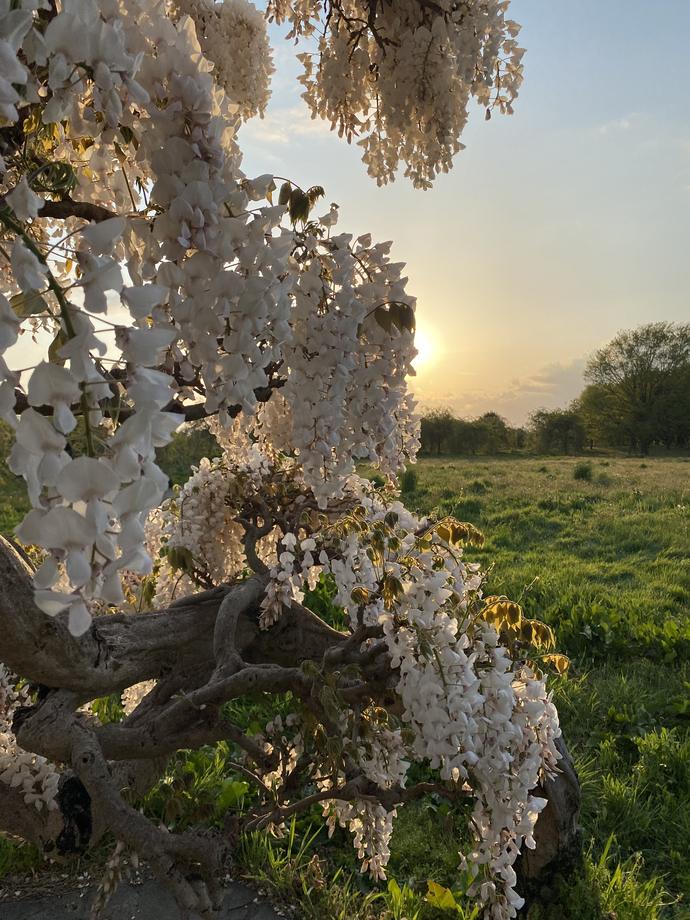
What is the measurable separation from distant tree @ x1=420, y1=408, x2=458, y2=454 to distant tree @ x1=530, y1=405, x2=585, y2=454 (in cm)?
890

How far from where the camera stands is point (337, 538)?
7.58 ft

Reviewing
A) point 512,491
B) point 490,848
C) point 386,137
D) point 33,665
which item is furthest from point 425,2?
point 512,491

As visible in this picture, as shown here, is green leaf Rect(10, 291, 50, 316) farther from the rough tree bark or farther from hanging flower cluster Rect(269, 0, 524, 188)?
hanging flower cluster Rect(269, 0, 524, 188)

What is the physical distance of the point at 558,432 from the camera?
36.4m

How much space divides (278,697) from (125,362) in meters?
3.91

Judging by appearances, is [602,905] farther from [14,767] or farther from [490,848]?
[14,767]

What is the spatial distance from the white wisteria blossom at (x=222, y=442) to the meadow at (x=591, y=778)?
29cm

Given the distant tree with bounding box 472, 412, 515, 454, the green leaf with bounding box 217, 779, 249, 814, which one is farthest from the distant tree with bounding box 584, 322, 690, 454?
the green leaf with bounding box 217, 779, 249, 814

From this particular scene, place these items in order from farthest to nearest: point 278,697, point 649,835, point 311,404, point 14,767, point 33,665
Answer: point 278,697, point 649,835, point 14,767, point 33,665, point 311,404

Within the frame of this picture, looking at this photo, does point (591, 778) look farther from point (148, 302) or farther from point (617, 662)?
point (148, 302)

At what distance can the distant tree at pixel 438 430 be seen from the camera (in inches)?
1125

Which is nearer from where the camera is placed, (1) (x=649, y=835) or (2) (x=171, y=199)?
(2) (x=171, y=199)

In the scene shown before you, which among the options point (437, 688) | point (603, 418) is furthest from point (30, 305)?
point (603, 418)

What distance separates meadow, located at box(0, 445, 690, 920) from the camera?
2.70m
